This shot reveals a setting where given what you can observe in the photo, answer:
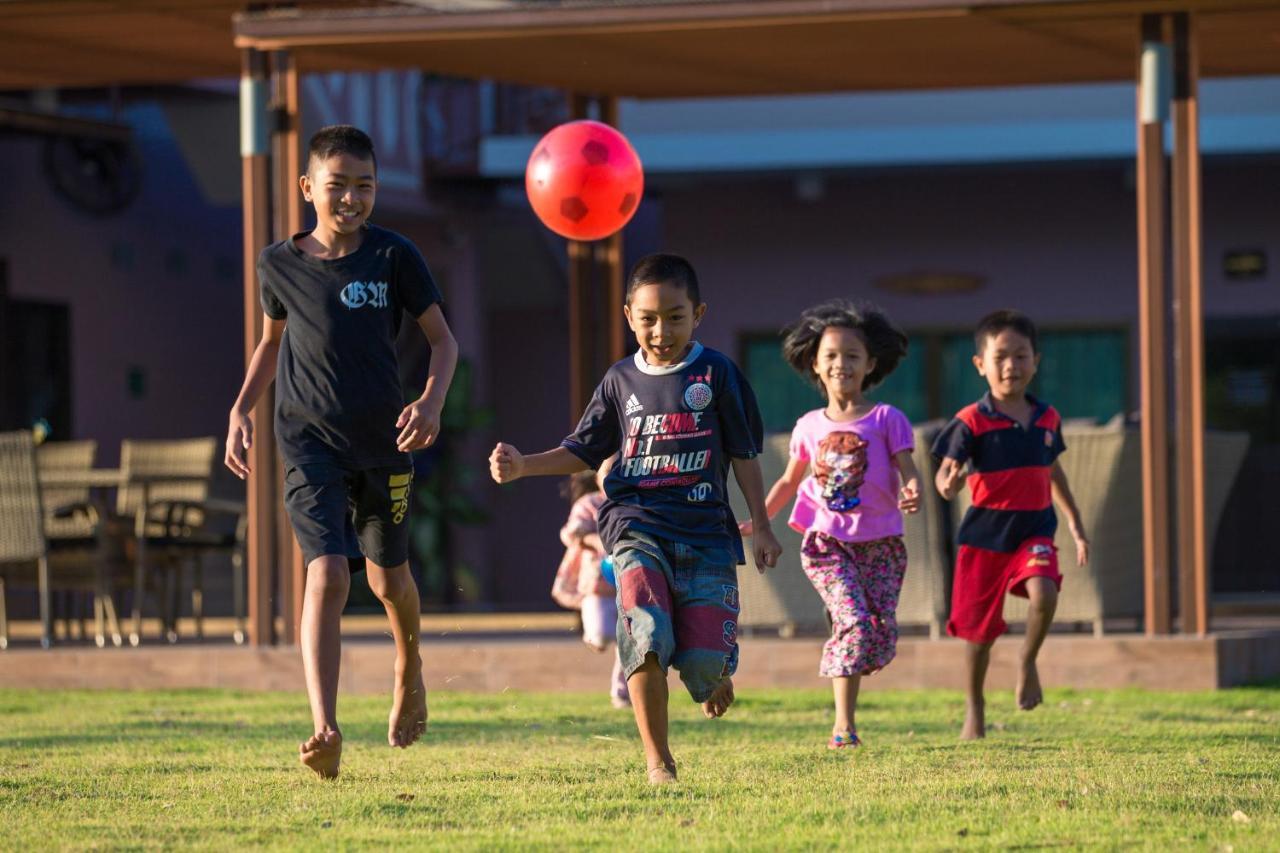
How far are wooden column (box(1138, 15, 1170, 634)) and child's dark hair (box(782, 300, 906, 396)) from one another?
229 cm

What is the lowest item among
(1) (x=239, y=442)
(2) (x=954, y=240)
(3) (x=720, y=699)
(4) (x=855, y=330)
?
(3) (x=720, y=699)

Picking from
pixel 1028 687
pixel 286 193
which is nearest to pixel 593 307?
pixel 286 193

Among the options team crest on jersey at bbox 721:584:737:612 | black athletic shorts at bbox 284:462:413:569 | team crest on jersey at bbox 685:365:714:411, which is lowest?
team crest on jersey at bbox 721:584:737:612

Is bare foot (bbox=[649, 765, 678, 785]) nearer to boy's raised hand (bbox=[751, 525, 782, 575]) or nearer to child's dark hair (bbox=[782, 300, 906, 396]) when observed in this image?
boy's raised hand (bbox=[751, 525, 782, 575])

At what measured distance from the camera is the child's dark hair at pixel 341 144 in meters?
5.87

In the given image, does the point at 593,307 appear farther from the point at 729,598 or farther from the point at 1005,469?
the point at 729,598

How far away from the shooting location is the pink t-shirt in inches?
278

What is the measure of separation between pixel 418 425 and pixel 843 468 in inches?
78.5

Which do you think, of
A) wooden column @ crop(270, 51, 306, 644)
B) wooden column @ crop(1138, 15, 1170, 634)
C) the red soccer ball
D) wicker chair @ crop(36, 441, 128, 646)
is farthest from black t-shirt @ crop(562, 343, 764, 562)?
wicker chair @ crop(36, 441, 128, 646)

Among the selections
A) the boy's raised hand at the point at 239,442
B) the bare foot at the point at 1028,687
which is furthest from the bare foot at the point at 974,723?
the boy's raised hand at the point at 239,442

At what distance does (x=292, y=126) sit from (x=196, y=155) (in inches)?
299

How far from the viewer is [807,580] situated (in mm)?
9539

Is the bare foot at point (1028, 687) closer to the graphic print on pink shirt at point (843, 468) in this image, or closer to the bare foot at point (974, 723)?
the bare foot at point (974, 723)

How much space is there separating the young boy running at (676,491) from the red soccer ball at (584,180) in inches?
93.8
